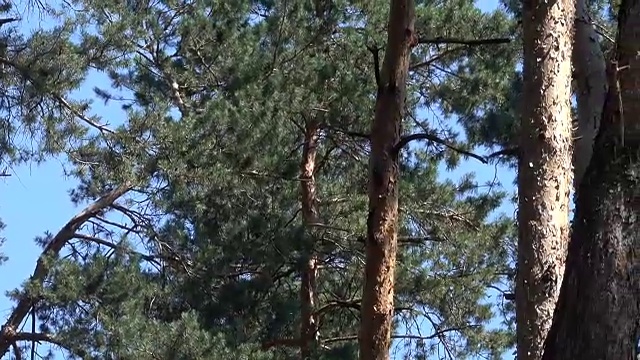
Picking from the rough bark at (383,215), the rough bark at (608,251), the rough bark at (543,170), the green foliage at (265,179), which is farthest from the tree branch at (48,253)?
the rough bark at (608,251)

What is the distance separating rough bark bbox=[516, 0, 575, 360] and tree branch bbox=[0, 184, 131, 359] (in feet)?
20.7

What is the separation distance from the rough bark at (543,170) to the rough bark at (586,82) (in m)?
0.81

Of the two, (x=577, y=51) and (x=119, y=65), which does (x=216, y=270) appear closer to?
(x=119, y=65)

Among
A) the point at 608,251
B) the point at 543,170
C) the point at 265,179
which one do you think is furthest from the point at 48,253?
the point at 608,251

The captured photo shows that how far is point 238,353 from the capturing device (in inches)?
326

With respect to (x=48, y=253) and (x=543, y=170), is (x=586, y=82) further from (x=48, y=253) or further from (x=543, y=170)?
(x=48, y=253)

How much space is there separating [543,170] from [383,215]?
107cm

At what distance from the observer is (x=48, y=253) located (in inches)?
410

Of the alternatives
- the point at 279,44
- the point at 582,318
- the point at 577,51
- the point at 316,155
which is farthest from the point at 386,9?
the point at 582,318

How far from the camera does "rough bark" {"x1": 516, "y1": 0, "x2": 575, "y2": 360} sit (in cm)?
394

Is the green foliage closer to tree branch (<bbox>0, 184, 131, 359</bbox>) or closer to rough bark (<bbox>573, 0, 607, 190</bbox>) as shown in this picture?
tree branch (<bbox>0, 184, 131, 359</bbox>)

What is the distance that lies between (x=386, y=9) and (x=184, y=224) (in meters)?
2.70

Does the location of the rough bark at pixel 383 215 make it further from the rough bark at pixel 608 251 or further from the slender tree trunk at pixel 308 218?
the slender tree trunk at pixel 308 218

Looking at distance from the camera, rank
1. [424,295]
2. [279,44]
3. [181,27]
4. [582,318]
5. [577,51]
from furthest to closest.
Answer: [181,27] → [424,295] → [279,44] → [577,51] → [582,318]
